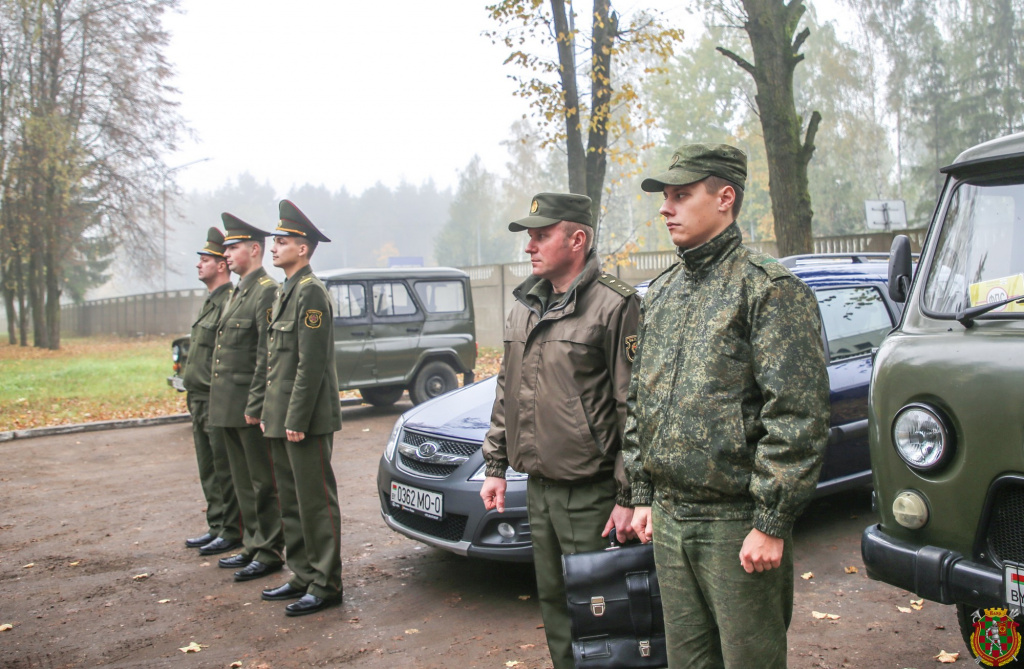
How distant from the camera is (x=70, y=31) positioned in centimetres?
2778

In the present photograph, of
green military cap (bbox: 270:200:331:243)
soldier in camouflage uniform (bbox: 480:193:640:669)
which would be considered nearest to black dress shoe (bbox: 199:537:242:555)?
green military cap (bbox: 270:200:331:243)

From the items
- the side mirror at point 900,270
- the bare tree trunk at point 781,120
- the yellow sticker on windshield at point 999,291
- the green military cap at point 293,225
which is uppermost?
the bare tree trunk at point 781,120

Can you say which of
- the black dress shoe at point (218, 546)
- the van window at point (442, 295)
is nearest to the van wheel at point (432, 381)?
the van window at point (442, 295)

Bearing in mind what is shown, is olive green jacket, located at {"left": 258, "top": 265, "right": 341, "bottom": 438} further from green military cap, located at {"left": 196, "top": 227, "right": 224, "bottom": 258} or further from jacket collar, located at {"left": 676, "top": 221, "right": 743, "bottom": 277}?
jacket collar, located at {"left": 676, "top": 221, "right": 743, "bottom": 277}

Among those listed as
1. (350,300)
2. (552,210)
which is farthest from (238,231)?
(350,300)

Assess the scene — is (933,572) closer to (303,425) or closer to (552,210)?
(552,210)

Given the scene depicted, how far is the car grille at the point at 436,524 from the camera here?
4797 millimetres

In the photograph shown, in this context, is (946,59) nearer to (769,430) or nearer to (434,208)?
(769,430)

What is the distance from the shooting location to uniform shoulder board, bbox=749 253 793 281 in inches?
94.7

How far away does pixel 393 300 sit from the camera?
1272 centimetres

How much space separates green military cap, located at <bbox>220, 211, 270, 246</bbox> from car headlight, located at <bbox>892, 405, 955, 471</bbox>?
4.28 metres

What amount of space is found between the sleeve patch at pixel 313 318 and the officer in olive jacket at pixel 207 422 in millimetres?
1692

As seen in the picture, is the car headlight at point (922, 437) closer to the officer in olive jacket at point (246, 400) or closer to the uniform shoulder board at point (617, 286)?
the uniform shoulder board at point (617, 286)

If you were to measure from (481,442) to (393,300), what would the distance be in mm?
8065
